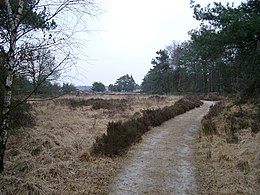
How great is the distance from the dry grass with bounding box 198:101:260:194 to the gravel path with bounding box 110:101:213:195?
372mm

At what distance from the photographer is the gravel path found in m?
5.06

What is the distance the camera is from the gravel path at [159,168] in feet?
16.6

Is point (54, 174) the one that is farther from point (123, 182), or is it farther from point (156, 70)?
point (156, 70)

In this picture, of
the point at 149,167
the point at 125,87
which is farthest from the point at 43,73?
the point at 125,87

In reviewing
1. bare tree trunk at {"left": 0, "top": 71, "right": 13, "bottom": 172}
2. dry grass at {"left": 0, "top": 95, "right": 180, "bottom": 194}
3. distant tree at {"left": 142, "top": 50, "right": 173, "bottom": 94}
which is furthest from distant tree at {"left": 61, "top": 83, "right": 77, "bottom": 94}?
distant tree at {"left": 142, "top": 50, "right": 173, "bottom": 94}

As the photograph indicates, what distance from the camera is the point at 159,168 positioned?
626 centimetres

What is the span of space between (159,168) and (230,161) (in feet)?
6.29

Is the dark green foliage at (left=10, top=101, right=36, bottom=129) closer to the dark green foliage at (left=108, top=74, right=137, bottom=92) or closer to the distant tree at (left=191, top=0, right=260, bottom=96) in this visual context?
the distant tree at (left=191, top=0, right=260, bottom=96)

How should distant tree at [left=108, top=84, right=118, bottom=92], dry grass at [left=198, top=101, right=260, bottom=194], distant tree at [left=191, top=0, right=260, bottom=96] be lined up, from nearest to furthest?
dry grass at [left=198, top=101, right=260, bottom=194], distant tree at [left=191, top=0, right=260, bottom=96], distant tree at [left=108, top=84, right=118, bottom=92]

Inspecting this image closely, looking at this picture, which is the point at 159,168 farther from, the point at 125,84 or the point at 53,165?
the point at 125,84

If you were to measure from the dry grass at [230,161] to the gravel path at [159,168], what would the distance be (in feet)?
1.22

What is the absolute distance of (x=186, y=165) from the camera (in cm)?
659

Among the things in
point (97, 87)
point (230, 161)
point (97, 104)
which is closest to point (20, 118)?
point (230, 161)

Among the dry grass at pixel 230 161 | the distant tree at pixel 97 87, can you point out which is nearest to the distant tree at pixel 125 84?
the distant tree at pixel 97 87
